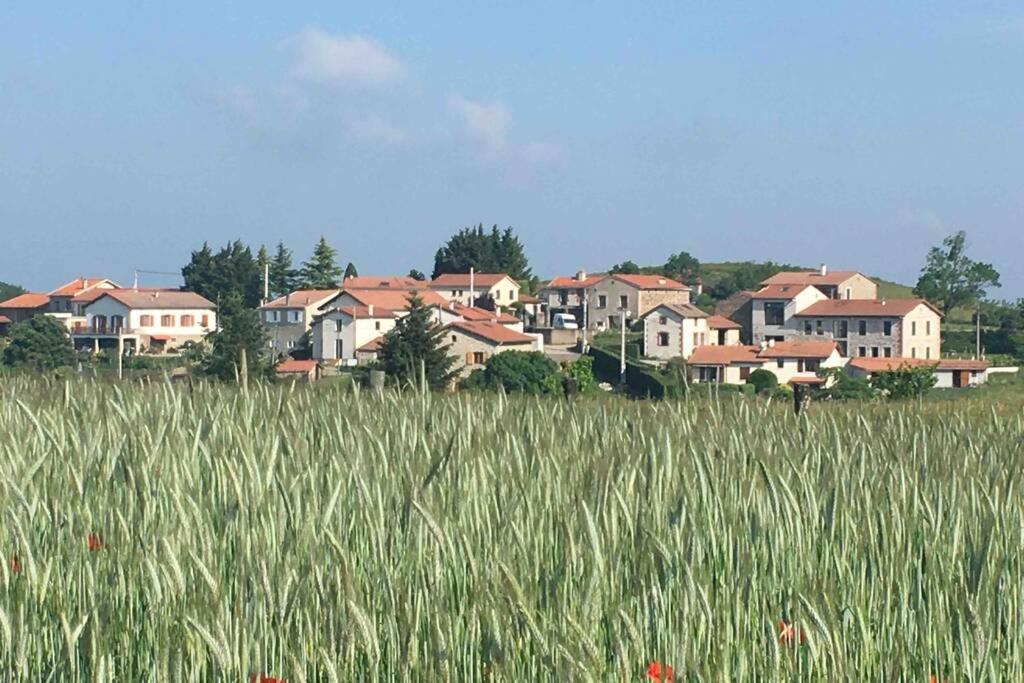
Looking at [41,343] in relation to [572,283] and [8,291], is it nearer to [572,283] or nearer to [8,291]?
[572,283]

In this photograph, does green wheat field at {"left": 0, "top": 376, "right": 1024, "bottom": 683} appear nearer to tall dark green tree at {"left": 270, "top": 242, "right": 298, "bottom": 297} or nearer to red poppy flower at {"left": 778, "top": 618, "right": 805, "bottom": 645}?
red poppy flower at {"left": 778, "top": 618, "right": 805, "bottom": 645}

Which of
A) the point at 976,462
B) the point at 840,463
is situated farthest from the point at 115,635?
the point at 976,462

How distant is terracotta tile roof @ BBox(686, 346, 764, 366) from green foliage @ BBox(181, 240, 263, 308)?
1183 inches

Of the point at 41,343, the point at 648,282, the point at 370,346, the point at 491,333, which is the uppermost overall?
the point at 648,282

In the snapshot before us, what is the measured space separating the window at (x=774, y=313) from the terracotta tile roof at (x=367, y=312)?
16203 millimetres

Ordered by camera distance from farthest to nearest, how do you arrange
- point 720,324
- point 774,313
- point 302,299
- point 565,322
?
point 565,322, point 302,299, point 774,313, point 720,324

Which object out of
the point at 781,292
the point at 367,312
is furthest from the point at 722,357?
the point at 367,312

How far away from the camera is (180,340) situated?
7188cm

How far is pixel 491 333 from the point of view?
5853cm

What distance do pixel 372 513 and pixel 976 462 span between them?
236cm

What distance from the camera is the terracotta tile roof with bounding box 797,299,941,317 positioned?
64.3m

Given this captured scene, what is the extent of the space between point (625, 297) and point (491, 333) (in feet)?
65.6

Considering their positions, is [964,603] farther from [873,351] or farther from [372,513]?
[873,351]

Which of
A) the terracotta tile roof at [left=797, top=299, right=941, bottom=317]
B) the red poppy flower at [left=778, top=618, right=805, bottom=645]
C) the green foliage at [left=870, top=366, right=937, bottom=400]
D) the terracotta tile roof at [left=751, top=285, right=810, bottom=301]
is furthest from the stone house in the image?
the red poppy flower at [left=778, top=618, right=805, bottom=645]
